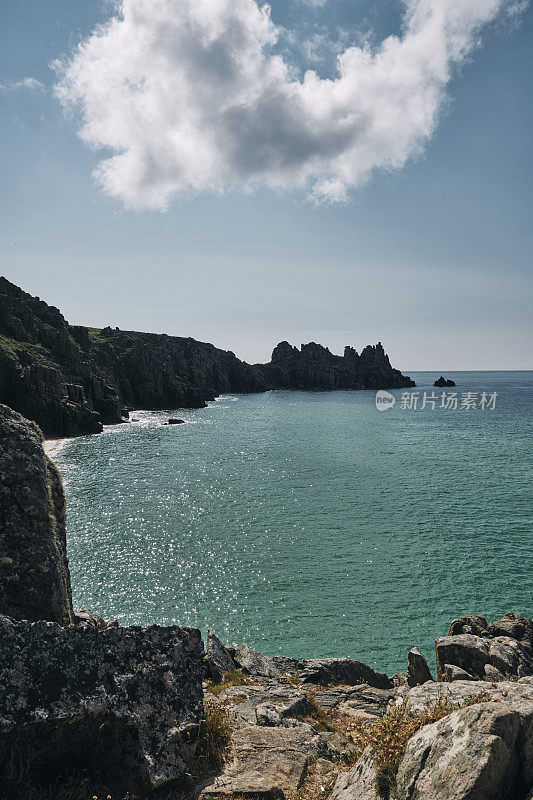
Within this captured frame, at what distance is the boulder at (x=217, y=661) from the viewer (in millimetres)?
14188

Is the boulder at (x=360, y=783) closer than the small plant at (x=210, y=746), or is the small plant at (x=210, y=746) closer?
the boulder at (x=360, y=783)

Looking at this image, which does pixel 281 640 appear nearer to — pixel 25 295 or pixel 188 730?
pixel 188 730

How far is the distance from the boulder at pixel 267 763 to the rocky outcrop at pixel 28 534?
4.84m

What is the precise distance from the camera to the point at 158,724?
23.5 ft

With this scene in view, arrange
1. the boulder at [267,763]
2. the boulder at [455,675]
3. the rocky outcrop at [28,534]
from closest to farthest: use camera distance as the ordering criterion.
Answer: the boulder at [267,763], the rocky outcrop at [28,534], the boulder at [455,675]

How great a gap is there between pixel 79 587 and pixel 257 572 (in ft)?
42.1

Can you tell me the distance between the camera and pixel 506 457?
67875 mm

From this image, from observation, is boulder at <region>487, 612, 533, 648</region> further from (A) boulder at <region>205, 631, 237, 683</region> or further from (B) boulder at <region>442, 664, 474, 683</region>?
(A) boulder at <region>205, 631, 237, 683</region>

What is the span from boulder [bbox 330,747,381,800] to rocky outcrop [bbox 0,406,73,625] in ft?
21.9

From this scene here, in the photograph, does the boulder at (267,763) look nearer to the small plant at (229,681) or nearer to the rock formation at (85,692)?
the rock formation at (85,692)

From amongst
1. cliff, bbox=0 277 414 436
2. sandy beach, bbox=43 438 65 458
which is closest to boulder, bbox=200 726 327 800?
sandy beach, bbox=43 438 65 458

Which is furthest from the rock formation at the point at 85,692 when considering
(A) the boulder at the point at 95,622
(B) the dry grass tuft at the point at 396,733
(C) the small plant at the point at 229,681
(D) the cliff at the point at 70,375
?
(D) the cliff at the point at 70,375

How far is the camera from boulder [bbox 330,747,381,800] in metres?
6.04

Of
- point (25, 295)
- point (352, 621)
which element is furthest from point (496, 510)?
point (25, 295)
